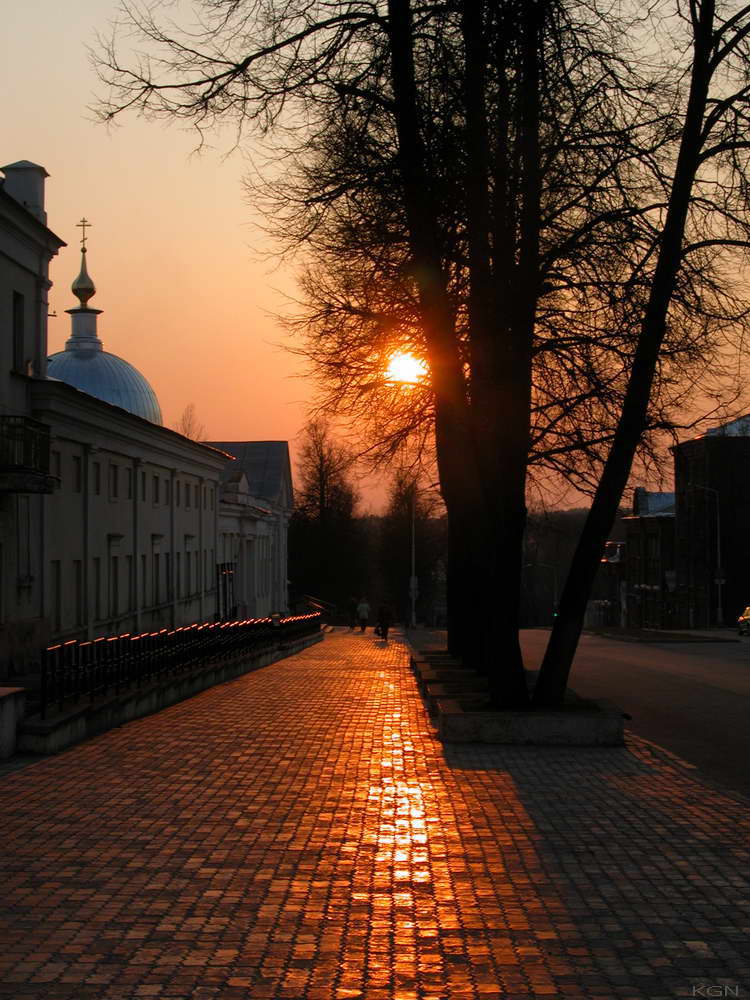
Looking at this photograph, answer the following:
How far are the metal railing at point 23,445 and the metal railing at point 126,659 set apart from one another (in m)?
4.82

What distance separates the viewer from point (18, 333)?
2711 centimetres

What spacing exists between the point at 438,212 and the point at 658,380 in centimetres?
378

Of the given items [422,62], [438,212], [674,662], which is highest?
[422,62]

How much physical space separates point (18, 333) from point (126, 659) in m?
13.4

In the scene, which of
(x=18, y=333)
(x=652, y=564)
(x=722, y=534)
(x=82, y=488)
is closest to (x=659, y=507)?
(x=652, y=564)

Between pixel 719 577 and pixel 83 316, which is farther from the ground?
pixel 83 316

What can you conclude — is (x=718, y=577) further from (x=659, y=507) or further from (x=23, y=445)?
(x=23, y=445)

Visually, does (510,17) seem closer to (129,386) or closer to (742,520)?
(129,386)

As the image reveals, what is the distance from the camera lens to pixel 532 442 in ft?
62.8

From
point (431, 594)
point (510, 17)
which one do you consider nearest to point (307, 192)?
point (510, 17)

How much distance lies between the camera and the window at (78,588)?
32844 millimetres

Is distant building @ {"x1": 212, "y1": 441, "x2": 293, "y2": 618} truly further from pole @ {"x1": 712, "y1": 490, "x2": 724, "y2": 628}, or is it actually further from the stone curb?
the stone curb

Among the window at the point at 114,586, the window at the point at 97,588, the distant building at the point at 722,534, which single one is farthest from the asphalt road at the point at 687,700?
the distant building at the point at 722,534

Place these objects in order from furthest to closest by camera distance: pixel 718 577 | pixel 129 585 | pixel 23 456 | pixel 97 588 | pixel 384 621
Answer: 1. pixel 718 577
2. pixel 384 621
3. pixel 129 585
4. pixel 97 588
5. pixel 23 456
